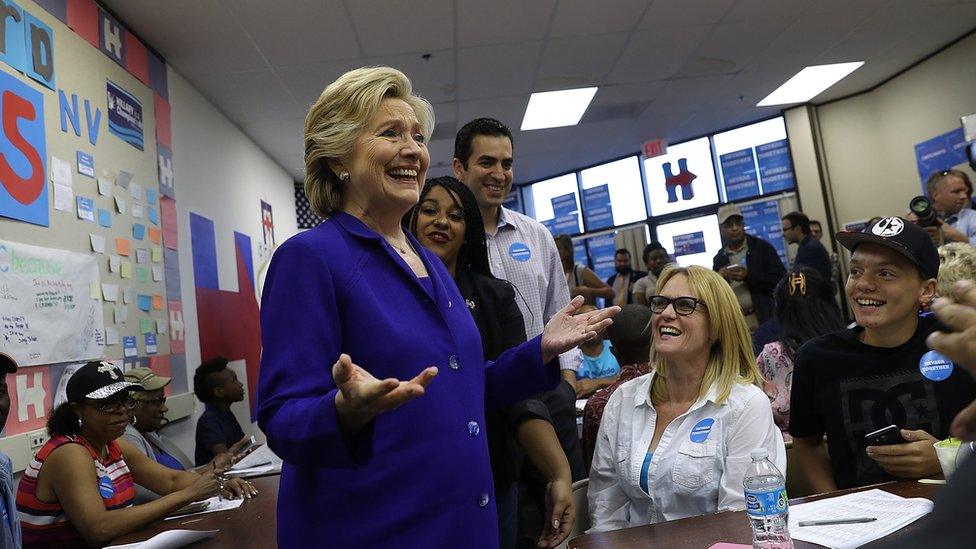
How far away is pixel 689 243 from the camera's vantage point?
9703mm

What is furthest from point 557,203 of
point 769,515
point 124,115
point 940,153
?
point 769,515

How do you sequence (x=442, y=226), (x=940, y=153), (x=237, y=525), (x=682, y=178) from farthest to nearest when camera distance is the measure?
(x=682, y=178), (x=940, y=153), (x=237, y=525), (x=442, y=226)

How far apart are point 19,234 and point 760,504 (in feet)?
10.6

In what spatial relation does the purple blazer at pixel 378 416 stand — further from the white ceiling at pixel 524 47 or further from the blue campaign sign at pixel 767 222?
the blue campaign sign at pixel 767 222

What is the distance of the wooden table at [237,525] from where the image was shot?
1877mm

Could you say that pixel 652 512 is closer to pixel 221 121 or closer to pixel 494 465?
pixel 494 465

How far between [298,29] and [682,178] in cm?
612

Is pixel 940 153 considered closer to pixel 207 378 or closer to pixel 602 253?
pixel 602 253

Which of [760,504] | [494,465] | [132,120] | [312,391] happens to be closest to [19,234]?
[132,120]

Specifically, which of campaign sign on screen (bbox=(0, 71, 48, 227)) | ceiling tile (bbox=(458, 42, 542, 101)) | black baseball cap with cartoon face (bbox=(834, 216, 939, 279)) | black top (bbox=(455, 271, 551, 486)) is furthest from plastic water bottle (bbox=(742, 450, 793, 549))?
ceiling tile (bbox=(458, 42, 542, 101))

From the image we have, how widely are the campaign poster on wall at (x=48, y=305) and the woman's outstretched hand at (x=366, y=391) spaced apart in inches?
107

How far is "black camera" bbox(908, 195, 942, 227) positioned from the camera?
4.58 m

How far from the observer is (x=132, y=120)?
15.1 ft

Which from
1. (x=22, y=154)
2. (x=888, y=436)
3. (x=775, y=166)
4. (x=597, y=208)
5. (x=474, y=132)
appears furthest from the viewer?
(x=597, y=208)
